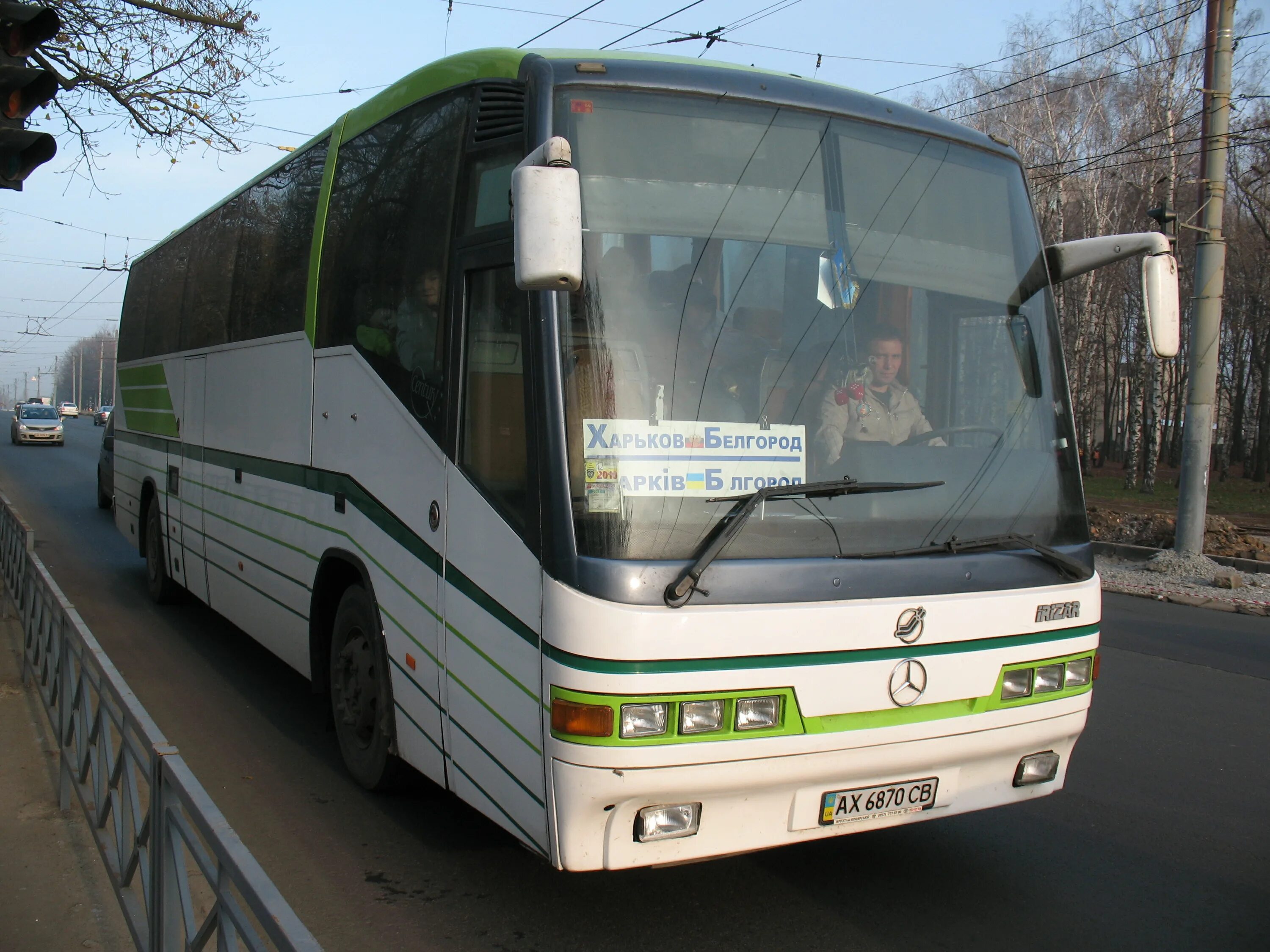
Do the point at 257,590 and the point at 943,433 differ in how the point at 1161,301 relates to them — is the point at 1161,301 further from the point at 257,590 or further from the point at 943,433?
the point at 257,590

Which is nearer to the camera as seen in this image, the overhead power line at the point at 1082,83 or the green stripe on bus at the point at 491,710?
the green stripe on bus at the point at 491,710

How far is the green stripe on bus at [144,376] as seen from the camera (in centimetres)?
985

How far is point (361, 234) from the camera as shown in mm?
5375

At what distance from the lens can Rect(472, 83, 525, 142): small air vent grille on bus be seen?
3.86m

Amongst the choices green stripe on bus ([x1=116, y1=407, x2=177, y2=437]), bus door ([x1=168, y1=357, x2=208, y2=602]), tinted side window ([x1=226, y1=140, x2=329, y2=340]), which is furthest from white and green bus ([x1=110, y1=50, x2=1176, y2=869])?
green stripe on bus ([x1=116, y1=407, x2=177, y2=437])

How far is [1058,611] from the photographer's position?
4.00 meters

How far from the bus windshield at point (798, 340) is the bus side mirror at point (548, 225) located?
1.08 ft

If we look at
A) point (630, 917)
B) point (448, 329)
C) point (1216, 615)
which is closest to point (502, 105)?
point (448, 329)

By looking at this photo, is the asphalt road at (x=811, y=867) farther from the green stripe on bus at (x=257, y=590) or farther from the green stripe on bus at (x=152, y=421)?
the green stripe on bus at (x=152, y=421)

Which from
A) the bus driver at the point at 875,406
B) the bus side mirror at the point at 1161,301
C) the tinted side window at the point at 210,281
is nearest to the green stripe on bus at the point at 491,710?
the bus driver at the point at 875,406

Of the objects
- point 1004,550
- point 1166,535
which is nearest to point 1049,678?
point 1004,550

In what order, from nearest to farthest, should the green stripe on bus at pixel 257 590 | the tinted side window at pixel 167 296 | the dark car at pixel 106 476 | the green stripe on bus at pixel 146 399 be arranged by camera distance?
the green stripe on bus at pixel 257 590
the tinted side window at pixel 167 296
the green stripe on bus at pixel 146 399
the dark car at pixel 106 476

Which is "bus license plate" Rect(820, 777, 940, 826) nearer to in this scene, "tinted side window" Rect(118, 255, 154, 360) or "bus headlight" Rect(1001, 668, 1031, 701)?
"bus headlight" Rect(1001, 668, 1031, 701)

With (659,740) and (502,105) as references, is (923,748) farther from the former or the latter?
(502,105)
